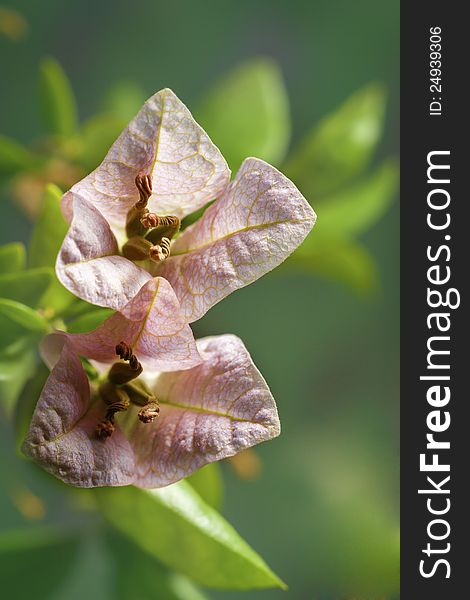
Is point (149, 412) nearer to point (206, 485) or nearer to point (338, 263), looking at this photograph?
point (206, 485)

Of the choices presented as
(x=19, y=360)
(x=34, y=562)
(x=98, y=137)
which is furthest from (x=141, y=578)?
(x=98, y=137)

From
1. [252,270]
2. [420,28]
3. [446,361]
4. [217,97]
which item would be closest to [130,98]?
[217,97]

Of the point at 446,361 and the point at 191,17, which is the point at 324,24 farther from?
the point at 446,361

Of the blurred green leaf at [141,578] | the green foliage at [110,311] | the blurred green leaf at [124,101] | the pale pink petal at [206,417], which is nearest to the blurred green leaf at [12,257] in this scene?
the green foliage at [110,311]

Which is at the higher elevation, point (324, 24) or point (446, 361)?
point (324, 24)

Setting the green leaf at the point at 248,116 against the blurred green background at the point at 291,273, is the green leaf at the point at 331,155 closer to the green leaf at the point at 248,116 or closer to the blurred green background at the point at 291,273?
the green leaf at the point at 248,116

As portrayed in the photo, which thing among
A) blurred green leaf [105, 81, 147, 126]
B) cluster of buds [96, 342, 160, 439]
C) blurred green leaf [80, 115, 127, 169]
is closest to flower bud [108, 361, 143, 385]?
cluster of buds [96, 342, 160, 439]
